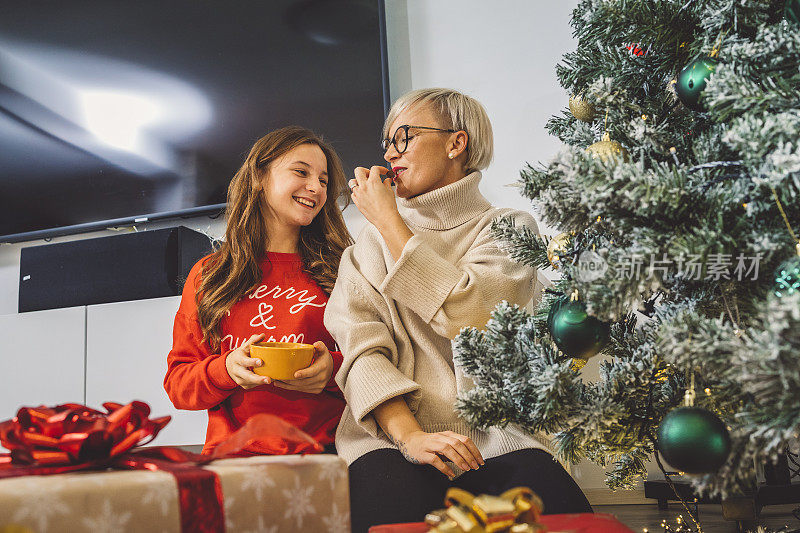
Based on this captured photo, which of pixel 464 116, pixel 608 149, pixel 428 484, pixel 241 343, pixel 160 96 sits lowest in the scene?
pixel 428 484

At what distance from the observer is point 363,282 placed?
107cm

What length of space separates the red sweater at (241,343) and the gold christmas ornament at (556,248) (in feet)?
1.79

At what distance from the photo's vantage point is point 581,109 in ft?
2.67

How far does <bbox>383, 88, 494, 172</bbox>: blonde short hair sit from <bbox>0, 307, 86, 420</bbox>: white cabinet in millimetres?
1266

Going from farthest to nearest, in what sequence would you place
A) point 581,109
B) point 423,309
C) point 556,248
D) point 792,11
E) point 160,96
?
1. point 160,96
2. point 423,309
3. point 581,109
4. point 556,248
5. point 792,11

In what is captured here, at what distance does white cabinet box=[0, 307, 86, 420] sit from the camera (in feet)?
6.26

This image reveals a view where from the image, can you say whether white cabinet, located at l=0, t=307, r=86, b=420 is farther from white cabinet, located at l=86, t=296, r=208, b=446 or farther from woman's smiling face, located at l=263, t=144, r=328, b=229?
woman's smiling face, located at l=263, t=144, r=328, b=229

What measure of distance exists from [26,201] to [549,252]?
2.20m

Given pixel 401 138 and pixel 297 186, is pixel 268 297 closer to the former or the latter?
pixel 297 186

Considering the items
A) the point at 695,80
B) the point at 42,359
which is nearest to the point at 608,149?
the point at 695,80

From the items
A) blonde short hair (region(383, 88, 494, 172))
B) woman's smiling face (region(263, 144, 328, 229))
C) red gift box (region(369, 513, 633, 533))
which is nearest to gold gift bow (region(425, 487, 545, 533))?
red gift box (region(369, 513, 633, 533))

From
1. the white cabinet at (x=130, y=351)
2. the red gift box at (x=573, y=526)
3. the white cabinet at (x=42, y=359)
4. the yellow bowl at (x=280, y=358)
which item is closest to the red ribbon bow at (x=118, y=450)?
the red gift box at (x=573, y=526)

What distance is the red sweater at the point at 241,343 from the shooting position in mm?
1133

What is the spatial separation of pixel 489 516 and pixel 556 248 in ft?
1.12
